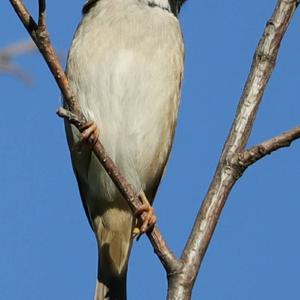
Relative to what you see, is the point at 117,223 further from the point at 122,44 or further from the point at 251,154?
the point at 251,154

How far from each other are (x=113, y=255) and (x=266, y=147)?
6.40ft

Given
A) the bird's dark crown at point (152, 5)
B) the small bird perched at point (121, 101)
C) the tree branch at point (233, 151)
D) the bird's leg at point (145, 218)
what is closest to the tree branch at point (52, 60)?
the tree branch at point (233, 151)

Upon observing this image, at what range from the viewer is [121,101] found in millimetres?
3904

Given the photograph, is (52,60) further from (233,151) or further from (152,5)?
(152,5)

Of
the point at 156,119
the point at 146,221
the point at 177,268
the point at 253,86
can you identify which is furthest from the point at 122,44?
the point at 177,268

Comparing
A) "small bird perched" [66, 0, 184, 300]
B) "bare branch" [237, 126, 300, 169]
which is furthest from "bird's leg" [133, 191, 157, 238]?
"bare branch" [237, 126, 300, 169]

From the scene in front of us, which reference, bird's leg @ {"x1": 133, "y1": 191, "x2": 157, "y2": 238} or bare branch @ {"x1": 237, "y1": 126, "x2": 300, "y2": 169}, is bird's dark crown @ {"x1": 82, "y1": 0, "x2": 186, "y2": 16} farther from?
bare branch @ {"x1": 237, "y1": 126, "x2": 300, "y2": 169}

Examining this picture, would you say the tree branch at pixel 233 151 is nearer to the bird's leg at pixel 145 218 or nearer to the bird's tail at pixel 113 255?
the bird's leg at pixel 145 218

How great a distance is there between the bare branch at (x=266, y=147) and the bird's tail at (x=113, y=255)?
1.76m

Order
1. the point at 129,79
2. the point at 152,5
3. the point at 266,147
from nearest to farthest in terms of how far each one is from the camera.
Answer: the point at 266,147, the point at 129,79, the point at 152,5

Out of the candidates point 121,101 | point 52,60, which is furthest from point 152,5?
point 52,60

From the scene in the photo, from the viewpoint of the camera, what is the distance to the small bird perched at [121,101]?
3.86 metres

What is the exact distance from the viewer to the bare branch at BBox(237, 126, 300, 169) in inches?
Answer: 98.2

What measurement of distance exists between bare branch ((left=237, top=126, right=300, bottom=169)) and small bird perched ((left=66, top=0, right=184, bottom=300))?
1.37 metres
